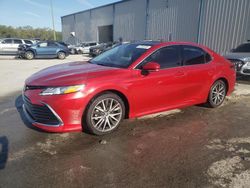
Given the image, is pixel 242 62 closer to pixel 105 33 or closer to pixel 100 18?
pixel 100 18

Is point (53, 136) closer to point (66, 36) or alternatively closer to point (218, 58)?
point (218, 58)

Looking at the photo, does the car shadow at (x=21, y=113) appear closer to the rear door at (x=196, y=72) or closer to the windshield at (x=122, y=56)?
the windshield at (x=122, y=56)

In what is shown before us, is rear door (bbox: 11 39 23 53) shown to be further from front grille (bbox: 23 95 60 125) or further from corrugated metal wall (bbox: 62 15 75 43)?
corrugated metal wall (bbox: 62 15 75 43)

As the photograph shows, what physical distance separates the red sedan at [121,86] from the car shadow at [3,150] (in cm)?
50

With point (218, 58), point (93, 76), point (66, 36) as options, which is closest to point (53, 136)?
point (93, 76)

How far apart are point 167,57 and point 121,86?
1.25 m

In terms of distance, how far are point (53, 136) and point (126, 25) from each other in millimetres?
26377

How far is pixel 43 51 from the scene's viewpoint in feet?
64.9

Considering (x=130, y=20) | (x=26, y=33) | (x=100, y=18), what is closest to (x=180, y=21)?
(x=130, y=20)

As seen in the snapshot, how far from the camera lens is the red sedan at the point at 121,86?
11.6 ft

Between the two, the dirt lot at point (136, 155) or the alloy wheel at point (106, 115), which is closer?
the dirt lot at point (136, 155)

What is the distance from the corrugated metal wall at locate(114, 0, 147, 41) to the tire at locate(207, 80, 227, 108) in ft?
67.7

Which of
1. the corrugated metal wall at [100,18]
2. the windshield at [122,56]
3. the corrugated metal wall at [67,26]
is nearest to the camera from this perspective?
the windshield at [122,56]

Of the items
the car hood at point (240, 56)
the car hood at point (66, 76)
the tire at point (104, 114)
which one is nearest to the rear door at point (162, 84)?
the tire at point (104, 114)
